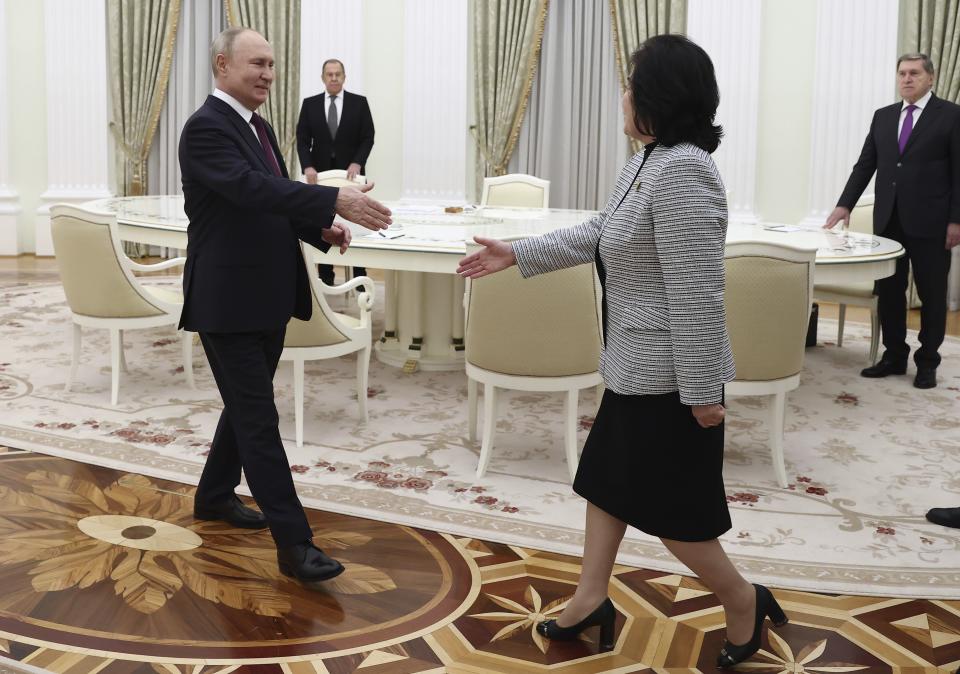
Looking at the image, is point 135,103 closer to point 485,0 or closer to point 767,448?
→ point 485,0

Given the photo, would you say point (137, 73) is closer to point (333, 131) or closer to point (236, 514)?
point (333, 131)

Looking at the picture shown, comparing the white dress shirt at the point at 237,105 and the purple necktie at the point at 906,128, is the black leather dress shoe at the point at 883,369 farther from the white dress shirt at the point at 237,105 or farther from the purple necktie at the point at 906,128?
the white dress shirt at the point at 237,105

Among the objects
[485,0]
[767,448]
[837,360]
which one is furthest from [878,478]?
[485,0]

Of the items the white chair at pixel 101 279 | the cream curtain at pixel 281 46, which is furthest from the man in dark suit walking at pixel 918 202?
the cream curtain at pixel 281 46

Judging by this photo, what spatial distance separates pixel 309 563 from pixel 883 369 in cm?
395

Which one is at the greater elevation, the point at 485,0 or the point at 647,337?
the point at 485,0

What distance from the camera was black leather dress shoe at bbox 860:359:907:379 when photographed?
19.0 feet

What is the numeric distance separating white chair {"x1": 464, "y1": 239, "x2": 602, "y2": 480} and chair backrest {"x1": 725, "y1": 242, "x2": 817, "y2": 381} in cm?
50

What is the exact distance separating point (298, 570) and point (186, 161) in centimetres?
116

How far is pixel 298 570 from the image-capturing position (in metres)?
2.95

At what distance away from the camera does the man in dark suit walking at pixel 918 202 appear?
5473 mm

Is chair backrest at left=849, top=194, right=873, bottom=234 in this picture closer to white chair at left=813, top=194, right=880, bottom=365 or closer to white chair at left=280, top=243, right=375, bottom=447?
white chair at left=813, top=194, right=880, bottom=365

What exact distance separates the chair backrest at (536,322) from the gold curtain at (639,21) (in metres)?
4.78

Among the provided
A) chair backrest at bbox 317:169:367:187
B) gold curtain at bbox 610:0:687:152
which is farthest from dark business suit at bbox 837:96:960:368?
chair backrest at bbox 317:169:367:187
